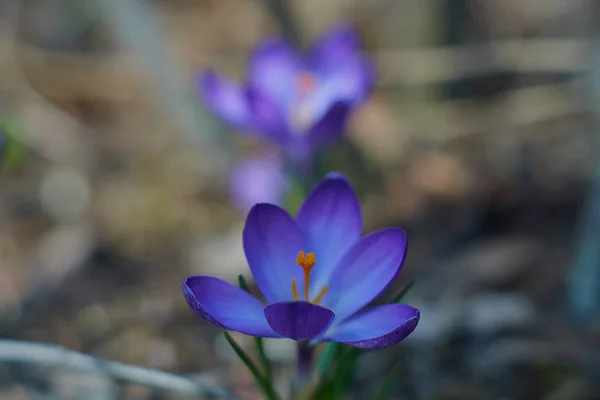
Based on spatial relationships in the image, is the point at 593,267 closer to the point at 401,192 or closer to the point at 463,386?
the point at 463,386

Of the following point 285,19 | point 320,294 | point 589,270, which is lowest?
point 320,294

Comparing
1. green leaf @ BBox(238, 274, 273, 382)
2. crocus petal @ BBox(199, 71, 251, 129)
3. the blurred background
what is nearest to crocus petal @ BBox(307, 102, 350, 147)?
crocus petal @ BBox(199, 71, 251, 129)

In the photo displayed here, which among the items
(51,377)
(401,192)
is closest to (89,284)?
(51,377)

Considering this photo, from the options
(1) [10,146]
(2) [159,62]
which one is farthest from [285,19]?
(1) [10,146]

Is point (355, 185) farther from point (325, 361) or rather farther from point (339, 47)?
point (325, 361)

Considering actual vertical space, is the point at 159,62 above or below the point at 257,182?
above

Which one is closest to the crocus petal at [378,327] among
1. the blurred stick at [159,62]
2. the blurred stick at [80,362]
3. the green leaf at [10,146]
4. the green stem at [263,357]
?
the green stem at [263,357]
